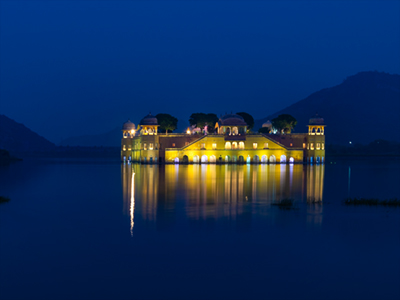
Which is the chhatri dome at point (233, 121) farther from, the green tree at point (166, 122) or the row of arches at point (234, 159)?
the green tree at point (166, 122)

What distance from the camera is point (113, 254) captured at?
47.1 feet

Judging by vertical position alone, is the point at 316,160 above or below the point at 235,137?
below

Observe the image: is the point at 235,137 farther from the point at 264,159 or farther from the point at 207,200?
the point at 207,200

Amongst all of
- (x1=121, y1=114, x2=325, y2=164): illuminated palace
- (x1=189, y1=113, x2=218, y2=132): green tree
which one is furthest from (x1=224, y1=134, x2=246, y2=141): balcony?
(x1=189, y1=113, x2=218, y2=132): green tree

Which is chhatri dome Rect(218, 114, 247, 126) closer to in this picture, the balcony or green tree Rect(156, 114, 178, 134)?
the balcony

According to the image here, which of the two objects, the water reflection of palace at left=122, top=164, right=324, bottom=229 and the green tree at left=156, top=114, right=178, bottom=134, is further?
the green tree at left=156, top=114, right=178, bottom=134

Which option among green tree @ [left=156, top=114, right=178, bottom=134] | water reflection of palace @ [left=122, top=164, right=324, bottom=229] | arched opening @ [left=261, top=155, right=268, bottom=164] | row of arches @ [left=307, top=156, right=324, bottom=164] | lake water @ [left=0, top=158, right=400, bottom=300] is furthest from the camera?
green tree @ [left=156, top=114, right=178, bottom=134]

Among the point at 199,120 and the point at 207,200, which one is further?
the point at 199,120

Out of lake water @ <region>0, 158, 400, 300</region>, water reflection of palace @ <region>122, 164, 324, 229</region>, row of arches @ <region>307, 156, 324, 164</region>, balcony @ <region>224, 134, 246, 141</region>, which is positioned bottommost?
row of arches @ <region>307, 156, 324, 164</region>

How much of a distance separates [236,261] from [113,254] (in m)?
3.36

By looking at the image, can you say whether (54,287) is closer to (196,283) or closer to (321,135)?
(196,283)

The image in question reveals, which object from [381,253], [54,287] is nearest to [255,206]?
[381,253]

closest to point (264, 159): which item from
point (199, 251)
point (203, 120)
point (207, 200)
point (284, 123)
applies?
point (284, 123)

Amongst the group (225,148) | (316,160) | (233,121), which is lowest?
(316,160)
